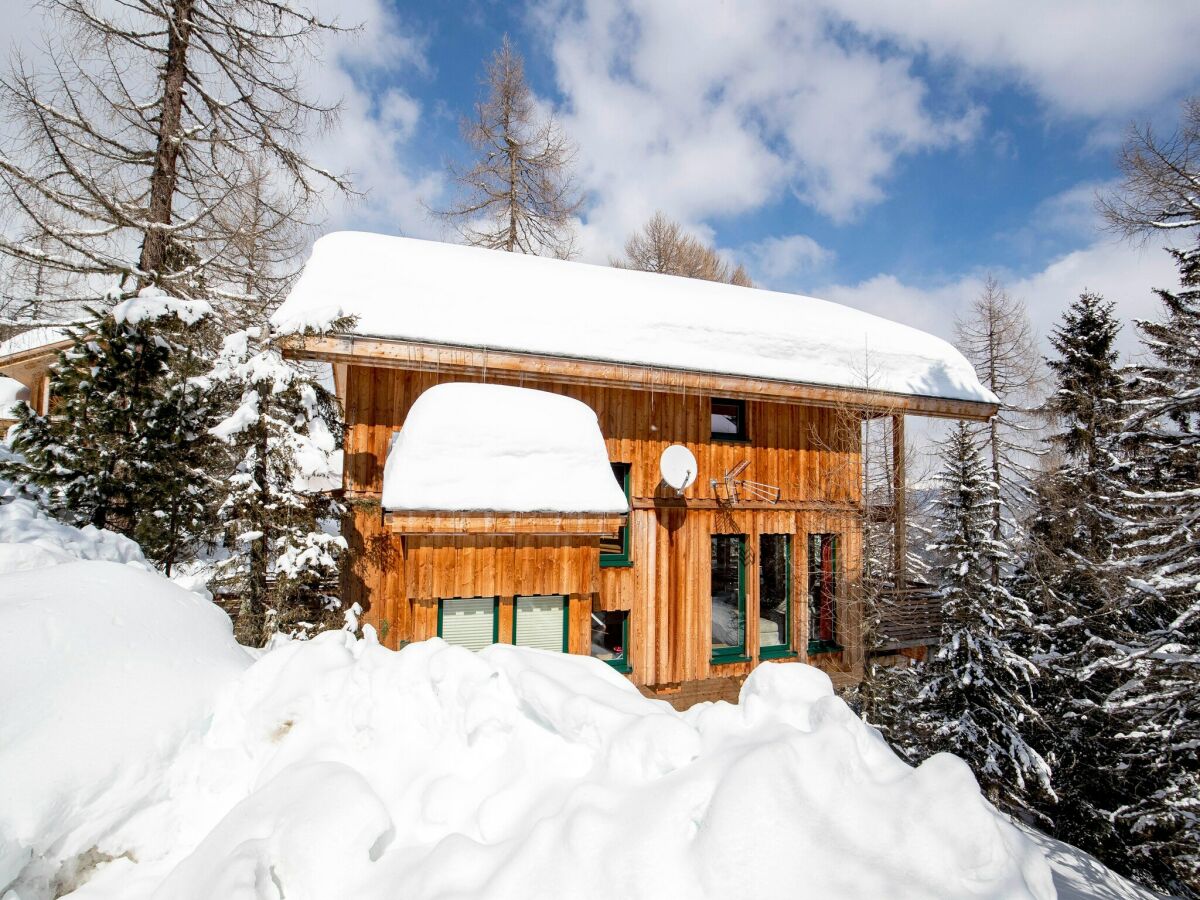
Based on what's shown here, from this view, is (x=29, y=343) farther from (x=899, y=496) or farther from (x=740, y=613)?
(x=899, y=496)

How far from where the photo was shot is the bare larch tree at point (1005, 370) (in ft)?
53.9

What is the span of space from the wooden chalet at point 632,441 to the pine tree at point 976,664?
1.41m

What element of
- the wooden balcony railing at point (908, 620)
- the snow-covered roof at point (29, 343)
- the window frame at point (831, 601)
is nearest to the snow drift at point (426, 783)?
the window frame at point (831, 601)

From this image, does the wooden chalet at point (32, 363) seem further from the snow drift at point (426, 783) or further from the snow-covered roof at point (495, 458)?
the snow drift at point (426, 783)

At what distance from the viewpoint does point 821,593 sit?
33.1ft

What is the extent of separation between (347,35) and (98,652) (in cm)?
1142

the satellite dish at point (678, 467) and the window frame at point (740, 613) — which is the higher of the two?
the satellite dish at point (678, 467)


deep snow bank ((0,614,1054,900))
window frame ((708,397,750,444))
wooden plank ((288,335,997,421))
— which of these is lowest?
deep snow bank ((0,614,1054,900))

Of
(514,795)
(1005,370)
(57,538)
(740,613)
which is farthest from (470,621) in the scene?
(1005,370)

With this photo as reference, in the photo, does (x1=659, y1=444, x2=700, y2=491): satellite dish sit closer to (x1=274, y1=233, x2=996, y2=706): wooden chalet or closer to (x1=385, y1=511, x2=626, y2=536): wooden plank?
(x1=274, y1=233, x2=996, y2=706): wooden chalet

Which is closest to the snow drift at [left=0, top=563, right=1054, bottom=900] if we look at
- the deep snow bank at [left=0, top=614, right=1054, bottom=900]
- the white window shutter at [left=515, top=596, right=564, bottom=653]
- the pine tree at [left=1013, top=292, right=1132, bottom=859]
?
the deep snow bank at [left=0, top=614, right=1054, bottom=900]

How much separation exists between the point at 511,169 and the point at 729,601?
15147 millimetres

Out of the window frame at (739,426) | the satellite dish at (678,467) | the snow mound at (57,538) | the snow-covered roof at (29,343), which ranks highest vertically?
the snow-covered roof at (29,343)

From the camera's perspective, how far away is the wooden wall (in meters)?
7.35
